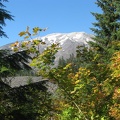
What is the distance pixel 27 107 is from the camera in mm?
9805

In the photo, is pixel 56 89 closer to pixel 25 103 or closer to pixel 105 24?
pixel 25 103

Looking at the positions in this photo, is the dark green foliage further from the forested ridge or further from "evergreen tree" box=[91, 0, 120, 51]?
"evergreen tree" box=[91, 0, 120, 51]

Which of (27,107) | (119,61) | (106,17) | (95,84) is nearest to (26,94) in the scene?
(27,107)

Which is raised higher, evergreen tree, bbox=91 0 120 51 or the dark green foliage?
evergreen tree, bbox=91 0 120 51

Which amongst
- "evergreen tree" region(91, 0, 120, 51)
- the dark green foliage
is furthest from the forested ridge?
"evergreen tree" region(91, 0, 120, 51)

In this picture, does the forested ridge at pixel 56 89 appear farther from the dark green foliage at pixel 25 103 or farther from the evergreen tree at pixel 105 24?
the evergreen tree at pixel 105 24

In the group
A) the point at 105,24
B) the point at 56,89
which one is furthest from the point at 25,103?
the point at 105,24

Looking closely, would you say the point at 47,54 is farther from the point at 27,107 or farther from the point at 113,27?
the point at 113,27

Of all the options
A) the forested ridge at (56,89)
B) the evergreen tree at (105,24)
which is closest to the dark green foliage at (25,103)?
the forested ridge at (56,89)

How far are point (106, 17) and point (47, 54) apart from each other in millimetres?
20919

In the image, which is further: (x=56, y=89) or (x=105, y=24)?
(x=105, y=24)

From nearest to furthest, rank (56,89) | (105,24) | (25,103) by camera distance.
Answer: (56,89) → (25,103) → (105,24)

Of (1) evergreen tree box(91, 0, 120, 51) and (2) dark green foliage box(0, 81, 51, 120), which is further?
(1) evergreen tree box(91, 0, 120, 51)

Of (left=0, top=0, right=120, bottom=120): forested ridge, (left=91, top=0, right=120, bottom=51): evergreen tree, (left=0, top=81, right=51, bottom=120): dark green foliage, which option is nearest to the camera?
(left=0, top=0, right=120, bottom=120): forested ridge
